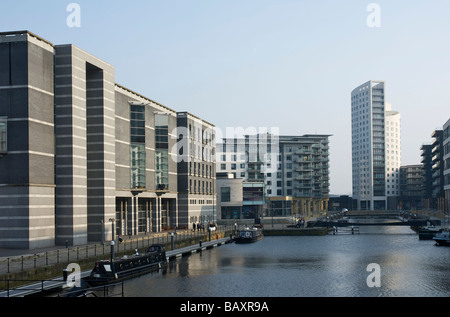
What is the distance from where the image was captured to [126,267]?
56.9 meters

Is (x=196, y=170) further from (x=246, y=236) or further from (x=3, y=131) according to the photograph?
(x=3, y=131)

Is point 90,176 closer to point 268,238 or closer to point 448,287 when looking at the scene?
point 448,287

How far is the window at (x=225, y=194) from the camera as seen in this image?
6299 inches

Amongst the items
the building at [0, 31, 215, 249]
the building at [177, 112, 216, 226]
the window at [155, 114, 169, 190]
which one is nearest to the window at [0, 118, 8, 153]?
the building at [0, 31, 215, 249]

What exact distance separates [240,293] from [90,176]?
36552 millimetres

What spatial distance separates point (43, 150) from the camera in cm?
6744

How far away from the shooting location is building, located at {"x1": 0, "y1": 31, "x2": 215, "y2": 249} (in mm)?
64312

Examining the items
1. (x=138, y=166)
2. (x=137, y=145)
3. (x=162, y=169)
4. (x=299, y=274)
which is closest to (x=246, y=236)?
(x=162, y=169)

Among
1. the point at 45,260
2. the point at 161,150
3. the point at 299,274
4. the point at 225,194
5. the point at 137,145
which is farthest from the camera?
the point at 225,194

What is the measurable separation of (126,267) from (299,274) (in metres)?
18.8

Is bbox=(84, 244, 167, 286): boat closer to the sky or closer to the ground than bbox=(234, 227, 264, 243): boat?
closer to the sky

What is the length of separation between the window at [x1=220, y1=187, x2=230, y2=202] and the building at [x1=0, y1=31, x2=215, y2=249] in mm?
64387

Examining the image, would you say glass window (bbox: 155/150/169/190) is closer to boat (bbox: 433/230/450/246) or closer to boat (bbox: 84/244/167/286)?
boat (bbox: 84/244/167/286)
